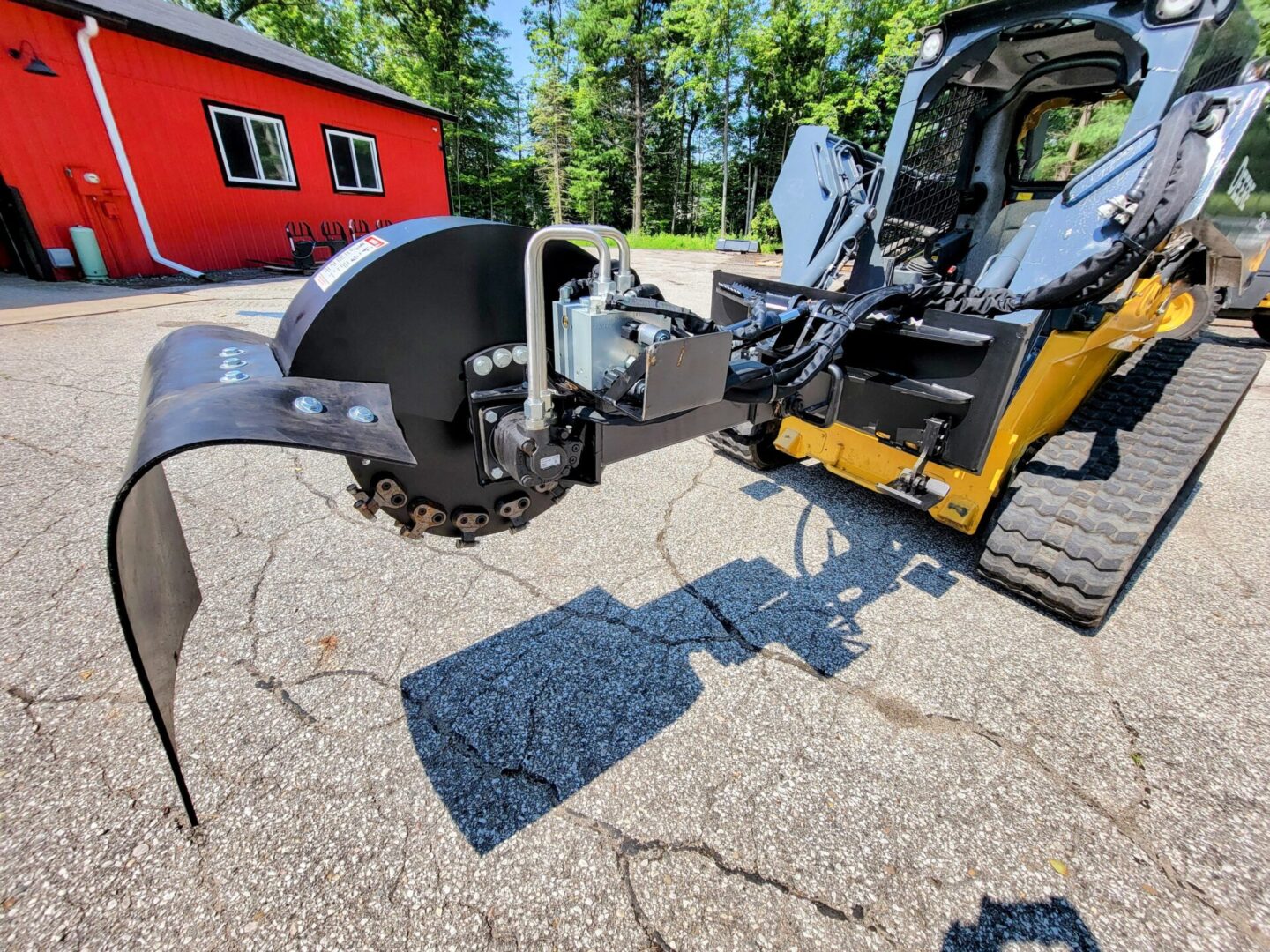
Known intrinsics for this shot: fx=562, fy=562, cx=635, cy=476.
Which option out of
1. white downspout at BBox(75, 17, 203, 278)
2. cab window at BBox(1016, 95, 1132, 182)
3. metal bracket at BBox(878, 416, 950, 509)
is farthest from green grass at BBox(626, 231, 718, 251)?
metal bracket at BBox(878, 416, 950, 509)

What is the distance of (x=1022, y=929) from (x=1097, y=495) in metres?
1.86

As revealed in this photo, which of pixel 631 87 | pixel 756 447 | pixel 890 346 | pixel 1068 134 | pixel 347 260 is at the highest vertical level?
pixel 631 87

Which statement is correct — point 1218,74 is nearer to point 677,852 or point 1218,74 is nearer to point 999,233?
point 999,233

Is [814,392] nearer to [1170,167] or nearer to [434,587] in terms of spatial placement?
[1170,167]

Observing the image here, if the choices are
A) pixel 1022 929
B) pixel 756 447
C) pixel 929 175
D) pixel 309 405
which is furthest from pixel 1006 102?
pixel 309 405

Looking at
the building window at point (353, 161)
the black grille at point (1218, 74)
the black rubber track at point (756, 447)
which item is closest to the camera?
the black grille at point (1218, 74)

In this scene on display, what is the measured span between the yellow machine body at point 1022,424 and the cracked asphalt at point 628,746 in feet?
1.19

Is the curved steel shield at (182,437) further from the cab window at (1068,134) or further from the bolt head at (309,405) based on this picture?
the cab window at (1068,134)

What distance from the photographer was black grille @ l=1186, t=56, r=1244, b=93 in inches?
97.3

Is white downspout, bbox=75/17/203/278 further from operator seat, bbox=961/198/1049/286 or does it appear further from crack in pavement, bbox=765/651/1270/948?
crack in pavement, bbox=765/651/1270/948

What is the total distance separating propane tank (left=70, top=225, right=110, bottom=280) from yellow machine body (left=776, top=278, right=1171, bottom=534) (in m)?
12.0

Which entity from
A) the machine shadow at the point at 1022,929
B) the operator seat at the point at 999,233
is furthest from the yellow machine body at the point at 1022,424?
the machine shadow at the point at 1022,929

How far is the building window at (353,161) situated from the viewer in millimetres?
12625

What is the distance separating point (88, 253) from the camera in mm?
9180
